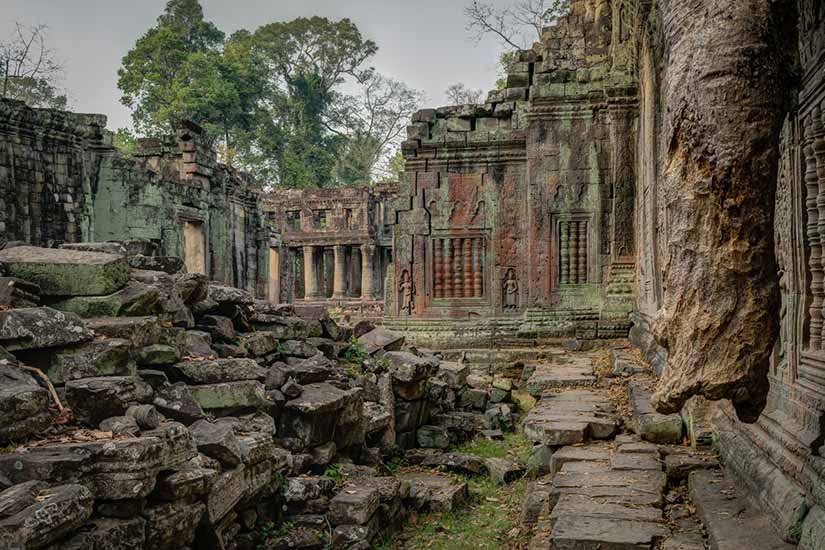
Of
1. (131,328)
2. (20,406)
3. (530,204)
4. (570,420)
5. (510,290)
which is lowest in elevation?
(570,420)

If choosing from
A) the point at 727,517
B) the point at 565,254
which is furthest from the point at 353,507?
the point at 565,254

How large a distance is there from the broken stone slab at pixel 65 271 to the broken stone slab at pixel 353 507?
93.3 inches

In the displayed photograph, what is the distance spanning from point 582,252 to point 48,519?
1044cm

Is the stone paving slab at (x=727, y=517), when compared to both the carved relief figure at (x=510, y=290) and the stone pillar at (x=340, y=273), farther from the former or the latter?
the stone pillar at (x=340, y=273)

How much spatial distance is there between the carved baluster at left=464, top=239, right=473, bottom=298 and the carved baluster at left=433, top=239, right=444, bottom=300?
44cm

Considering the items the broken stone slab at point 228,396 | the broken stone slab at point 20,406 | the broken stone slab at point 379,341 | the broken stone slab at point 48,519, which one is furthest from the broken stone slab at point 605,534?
the broken stone slab at point 379,341

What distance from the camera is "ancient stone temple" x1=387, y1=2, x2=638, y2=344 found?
1204cm

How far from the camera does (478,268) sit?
1338 cm

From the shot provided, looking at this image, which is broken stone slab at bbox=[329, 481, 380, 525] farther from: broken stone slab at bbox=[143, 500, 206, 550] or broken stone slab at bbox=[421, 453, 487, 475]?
broken stone slab at bbox=[421, 453, 487, 475]

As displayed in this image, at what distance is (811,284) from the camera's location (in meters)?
3.17

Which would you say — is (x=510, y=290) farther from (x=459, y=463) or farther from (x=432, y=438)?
(x=459, y=463)

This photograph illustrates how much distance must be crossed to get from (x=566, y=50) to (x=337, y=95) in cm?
2894

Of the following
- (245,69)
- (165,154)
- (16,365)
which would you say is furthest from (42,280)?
(245,69)

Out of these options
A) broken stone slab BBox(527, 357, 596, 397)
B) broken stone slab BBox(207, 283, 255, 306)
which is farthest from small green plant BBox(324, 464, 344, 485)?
broken stone slab BBox(527, 357, 596, 397)
